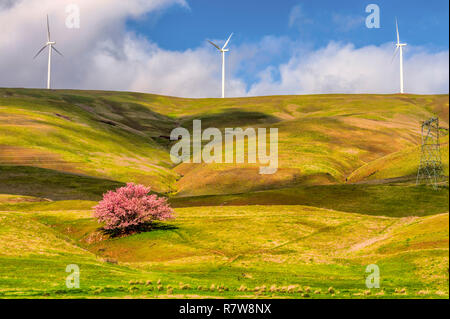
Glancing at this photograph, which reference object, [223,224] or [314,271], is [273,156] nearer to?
[223,224]

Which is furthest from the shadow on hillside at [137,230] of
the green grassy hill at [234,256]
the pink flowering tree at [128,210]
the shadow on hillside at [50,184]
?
the shadow on hillside at [50,184]

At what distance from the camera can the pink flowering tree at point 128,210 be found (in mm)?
70375

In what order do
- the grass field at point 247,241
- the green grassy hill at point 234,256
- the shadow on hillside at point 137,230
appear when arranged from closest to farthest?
the green grassy hill at point 234,256
the grass field at point 247,241
the shadow on hillside at point 137,230

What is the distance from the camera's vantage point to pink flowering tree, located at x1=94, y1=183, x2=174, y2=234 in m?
70.4

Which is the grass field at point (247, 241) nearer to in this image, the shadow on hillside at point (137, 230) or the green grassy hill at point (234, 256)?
the green grassy hill at point (234, 256)

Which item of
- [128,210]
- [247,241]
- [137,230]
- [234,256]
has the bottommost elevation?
[234,256]

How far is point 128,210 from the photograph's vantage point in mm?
71188

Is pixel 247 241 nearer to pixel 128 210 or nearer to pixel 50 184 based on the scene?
pixel 128 210

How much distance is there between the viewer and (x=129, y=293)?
105 ft

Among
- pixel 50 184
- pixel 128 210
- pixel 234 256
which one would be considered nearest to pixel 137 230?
pixel 128 210

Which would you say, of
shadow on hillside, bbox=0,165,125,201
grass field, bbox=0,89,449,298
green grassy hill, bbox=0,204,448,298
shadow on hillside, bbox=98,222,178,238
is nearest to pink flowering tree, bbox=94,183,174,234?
shadow on hillside, bbox=98,222,178,238

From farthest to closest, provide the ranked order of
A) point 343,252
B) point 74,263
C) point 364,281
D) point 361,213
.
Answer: point 361,213 → point 343,252 → point 74,263 → point 364,281
